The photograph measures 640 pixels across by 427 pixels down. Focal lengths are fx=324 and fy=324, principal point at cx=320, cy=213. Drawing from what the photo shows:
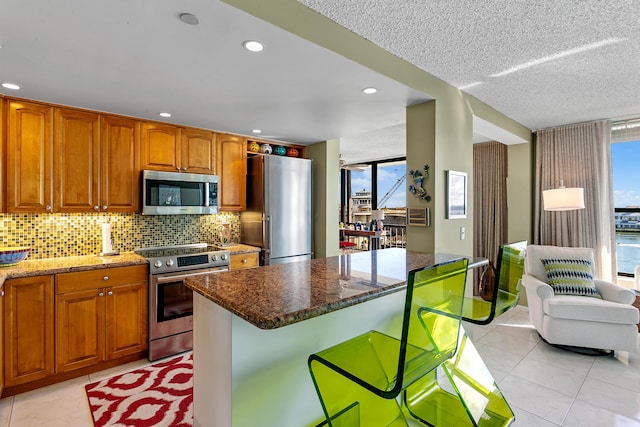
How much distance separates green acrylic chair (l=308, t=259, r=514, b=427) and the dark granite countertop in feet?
7.19

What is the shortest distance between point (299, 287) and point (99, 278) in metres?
2.16

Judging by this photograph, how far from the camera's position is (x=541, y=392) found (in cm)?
242

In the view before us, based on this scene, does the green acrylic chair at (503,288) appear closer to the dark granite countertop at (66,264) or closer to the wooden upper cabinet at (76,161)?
the dark granite countertop at (66,264)

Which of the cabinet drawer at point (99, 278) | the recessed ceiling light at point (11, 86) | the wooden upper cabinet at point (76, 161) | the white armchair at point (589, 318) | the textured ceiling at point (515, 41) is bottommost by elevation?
the white armchair at point (589, 318)

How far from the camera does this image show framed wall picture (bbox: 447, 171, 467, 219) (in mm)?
Result: 2871

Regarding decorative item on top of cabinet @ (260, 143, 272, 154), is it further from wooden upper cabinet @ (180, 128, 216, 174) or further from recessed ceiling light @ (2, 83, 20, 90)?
recessed ceiling light @ (2, 83, 20, 90)

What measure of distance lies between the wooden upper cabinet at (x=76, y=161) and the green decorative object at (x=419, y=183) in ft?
9.43

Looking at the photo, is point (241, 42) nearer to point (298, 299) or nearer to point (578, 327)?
point (298, 299)

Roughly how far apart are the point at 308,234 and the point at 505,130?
2.68 metres

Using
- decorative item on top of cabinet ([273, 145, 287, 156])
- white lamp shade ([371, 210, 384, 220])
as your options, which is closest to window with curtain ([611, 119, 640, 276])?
white lamp shade ([371, 210, 384, 220])

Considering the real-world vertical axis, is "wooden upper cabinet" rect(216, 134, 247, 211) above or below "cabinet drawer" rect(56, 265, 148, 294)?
above

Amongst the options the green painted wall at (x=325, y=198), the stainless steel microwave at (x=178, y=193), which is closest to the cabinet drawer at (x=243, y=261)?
the stainless steel microwave at (x=178, y=193)

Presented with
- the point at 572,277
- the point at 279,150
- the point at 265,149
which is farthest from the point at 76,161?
the point at 572,277

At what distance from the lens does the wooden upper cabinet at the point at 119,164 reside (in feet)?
9.84
